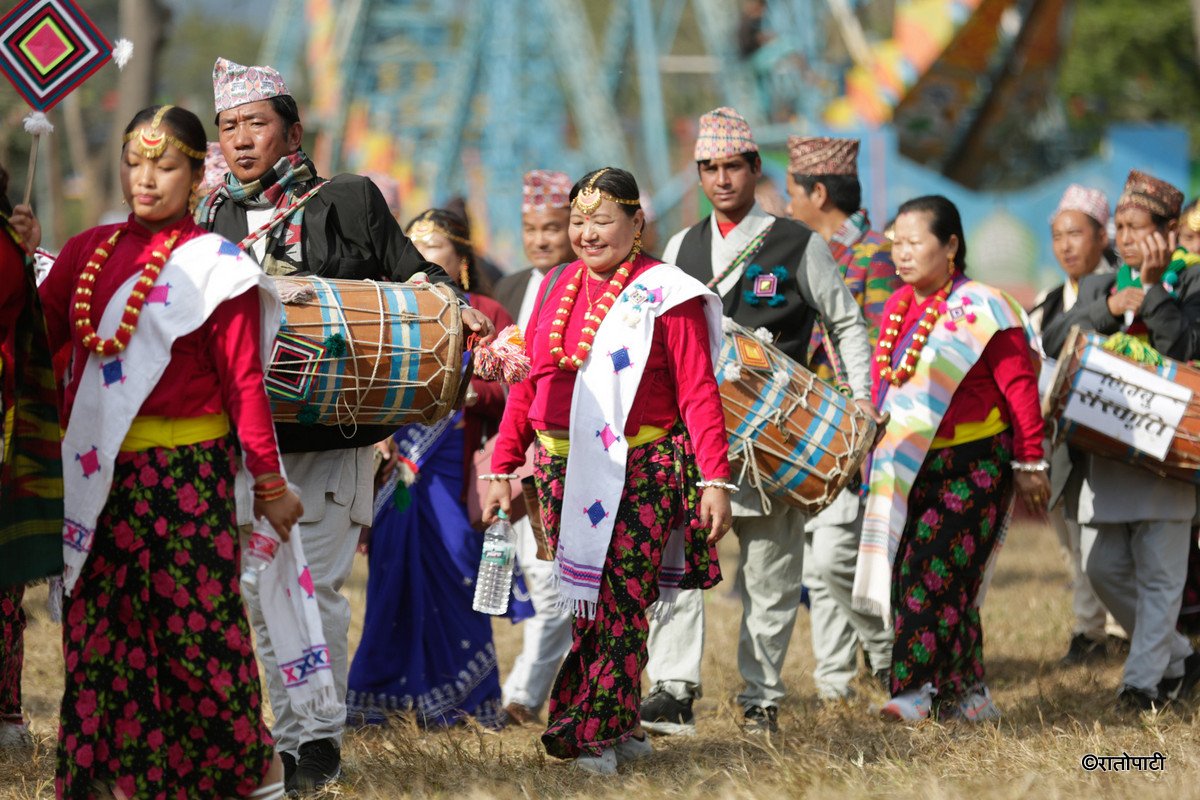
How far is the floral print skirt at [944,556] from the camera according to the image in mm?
5777

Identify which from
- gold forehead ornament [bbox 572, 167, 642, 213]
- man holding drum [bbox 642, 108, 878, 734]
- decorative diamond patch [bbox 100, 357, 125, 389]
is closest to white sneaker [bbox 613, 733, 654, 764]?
man holding drum [bbox 642, 108, 878, 734]

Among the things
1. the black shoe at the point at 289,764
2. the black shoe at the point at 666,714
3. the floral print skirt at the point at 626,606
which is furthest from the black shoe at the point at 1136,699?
the black shoe at the point at 289,764

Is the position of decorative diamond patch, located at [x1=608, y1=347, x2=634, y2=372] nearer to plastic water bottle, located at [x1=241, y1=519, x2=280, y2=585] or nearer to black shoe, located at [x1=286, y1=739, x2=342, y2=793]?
plastic water bottle, located at [x1=241, y1=519, x2=280, y2=585]

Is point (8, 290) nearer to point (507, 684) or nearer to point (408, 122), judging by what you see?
point (507, 684)

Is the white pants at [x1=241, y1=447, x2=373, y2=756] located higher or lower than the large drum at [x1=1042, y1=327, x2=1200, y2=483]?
lower

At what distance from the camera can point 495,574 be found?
4.98 meters

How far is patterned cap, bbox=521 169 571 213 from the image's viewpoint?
6762mm

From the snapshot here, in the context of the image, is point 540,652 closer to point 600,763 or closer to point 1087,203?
point 600,763

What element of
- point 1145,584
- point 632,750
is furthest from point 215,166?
point 1145,584

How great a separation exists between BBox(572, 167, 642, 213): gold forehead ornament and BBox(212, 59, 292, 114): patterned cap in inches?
39.5

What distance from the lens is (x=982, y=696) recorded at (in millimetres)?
5922

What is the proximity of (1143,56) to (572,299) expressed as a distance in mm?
27688

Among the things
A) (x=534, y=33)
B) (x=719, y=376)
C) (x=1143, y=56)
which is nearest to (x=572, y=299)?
(x=719, y=376)

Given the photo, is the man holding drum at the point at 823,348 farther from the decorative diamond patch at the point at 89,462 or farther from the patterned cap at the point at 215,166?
the decorative diamond patch at the point at 89,462
